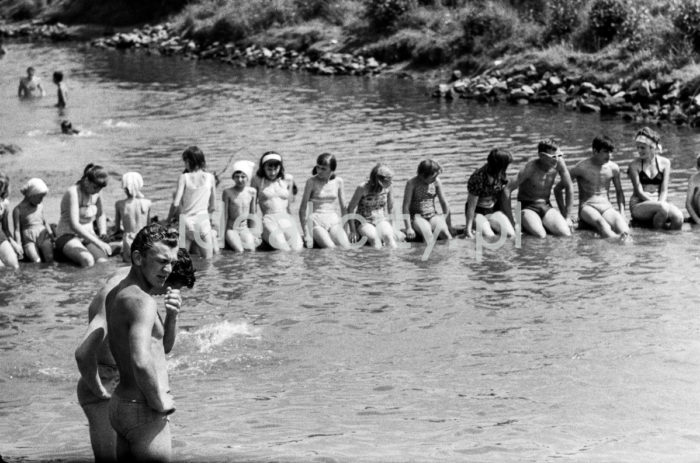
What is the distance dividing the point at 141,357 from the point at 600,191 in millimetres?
10824

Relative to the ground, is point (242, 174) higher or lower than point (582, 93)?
higher

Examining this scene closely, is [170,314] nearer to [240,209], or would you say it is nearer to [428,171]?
[240,209]

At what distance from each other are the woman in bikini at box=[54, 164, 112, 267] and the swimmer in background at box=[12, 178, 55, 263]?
0.56 ft

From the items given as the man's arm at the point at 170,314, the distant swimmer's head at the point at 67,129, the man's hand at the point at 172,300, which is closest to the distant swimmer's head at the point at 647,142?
the man's arm at the point at 170,314

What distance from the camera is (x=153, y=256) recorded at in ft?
22.8

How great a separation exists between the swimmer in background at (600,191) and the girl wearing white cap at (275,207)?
3777 mm

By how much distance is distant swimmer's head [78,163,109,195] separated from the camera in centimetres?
1495

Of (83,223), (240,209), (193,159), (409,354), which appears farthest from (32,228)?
(409,354)

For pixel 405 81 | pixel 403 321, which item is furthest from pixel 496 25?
pixel 403 321

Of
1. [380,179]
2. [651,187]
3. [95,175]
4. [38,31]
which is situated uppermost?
[38,31]

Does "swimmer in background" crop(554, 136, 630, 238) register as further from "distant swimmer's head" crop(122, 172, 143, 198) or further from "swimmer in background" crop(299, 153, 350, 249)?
"distant swimmer's head" crop(122, 172, 143, 198)

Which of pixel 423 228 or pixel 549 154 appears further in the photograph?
pixel 423 228

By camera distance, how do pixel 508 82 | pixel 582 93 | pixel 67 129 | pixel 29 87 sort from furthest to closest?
pixel 29 87, pixel 508 82, pixel 582 93, pixel 67 129

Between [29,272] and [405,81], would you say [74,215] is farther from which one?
[405,81]
